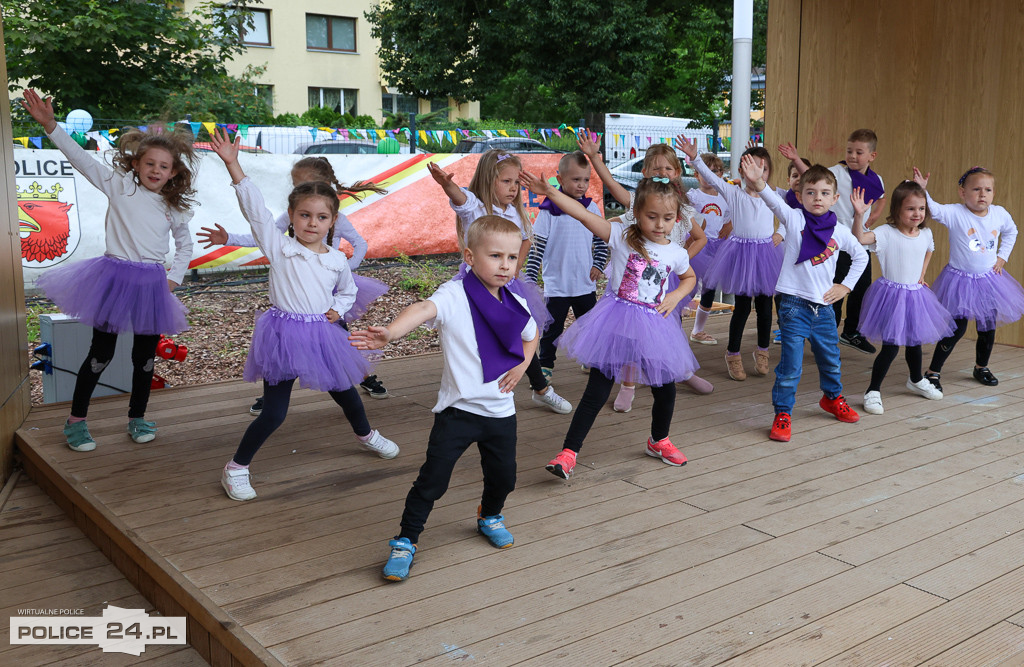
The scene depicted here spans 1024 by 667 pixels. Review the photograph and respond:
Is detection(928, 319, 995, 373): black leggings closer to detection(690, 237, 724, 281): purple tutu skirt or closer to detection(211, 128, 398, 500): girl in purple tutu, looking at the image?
detection(690, 237, 724, 281): purple tutu skirt

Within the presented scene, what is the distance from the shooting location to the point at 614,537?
3.25 m

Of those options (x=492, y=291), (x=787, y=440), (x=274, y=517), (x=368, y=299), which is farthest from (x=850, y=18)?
(x=274, y=517)

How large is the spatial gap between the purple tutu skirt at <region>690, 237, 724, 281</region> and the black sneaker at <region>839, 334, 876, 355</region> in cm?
135

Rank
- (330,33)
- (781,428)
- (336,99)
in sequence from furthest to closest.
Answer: (336,99) → (330,33) → (781,428)

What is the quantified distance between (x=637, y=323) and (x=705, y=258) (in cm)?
230

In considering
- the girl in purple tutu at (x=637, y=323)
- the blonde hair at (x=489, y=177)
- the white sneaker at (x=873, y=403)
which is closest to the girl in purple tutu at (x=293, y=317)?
the blonde hair at (x=489, y=177)

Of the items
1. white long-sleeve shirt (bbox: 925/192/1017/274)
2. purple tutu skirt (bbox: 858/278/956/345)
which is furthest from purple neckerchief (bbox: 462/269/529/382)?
white long-sleeve shirt (bbox: 925/192/1017/274)

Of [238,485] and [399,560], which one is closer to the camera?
[399,560]

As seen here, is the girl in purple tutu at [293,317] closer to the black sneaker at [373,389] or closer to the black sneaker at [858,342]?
the black sneaker at [373,389]

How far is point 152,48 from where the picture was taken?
12.6 m

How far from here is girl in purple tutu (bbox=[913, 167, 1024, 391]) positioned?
527 cm

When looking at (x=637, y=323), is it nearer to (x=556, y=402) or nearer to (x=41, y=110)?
(x=556, y=402)

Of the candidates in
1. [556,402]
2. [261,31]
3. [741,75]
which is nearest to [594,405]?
[556,402]

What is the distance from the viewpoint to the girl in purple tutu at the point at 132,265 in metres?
4.17
